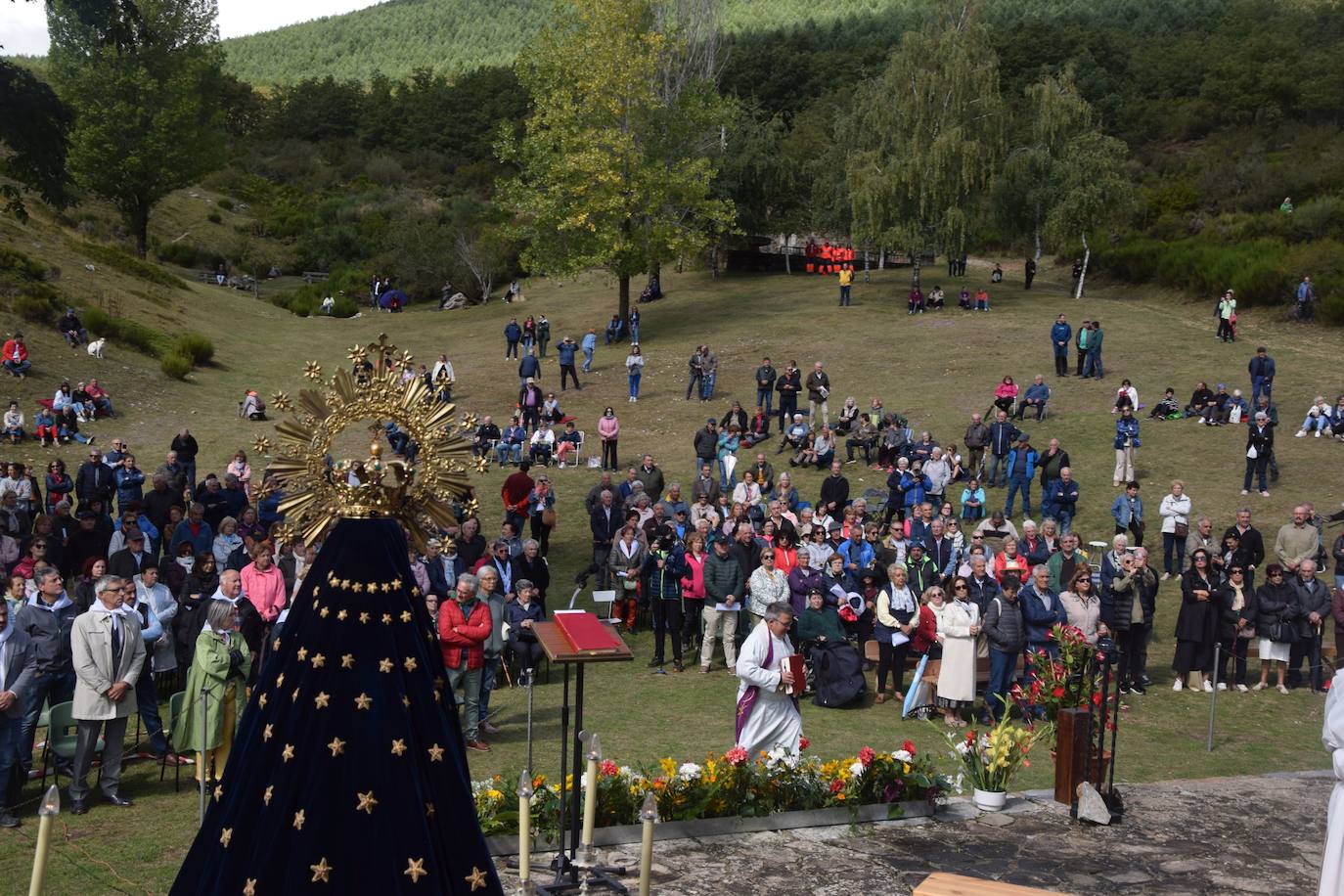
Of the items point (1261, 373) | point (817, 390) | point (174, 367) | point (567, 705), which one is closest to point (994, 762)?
point (567, 705)

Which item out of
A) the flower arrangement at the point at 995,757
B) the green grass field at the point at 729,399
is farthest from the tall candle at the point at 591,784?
the flower arrangement at the point at 995,757

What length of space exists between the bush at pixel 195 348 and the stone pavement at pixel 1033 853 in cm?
2984

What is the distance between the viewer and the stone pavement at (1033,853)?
8.94 meters

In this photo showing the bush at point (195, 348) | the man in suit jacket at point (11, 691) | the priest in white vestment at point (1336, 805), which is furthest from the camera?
the bush at point (195, 348)

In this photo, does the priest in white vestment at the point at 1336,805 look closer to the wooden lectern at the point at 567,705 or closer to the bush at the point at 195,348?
the wooden lectern at the point at 567,705

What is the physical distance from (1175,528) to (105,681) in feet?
51.4

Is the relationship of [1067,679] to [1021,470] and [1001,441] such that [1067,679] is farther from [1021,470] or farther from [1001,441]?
[1001,441]

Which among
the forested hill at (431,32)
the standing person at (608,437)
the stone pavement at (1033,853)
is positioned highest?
the forested hill at (431,32)

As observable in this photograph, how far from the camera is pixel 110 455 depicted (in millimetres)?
21547

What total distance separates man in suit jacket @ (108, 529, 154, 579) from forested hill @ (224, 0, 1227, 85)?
323 feet

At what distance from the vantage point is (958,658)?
14062mm

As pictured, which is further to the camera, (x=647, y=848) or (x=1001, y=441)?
(x=1001, y=441)

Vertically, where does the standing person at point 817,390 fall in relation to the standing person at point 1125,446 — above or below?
above

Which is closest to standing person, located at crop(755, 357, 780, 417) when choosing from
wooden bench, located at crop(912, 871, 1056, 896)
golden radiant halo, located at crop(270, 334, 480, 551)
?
wooden bench, located at crop(912, 871, 1056, 896)
